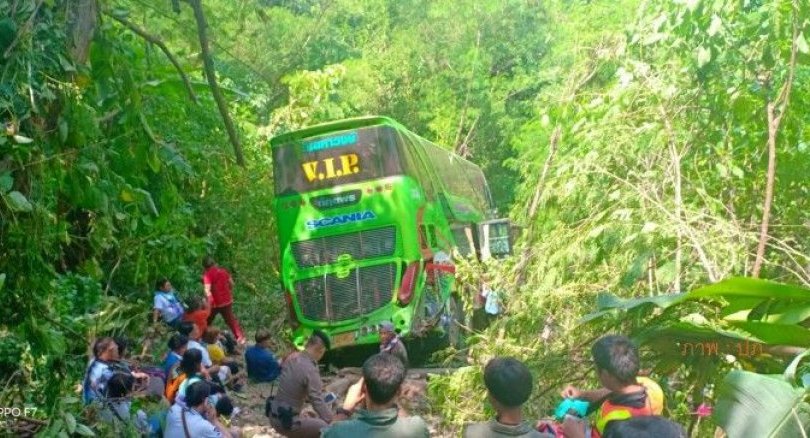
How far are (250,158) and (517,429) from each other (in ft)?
50.0

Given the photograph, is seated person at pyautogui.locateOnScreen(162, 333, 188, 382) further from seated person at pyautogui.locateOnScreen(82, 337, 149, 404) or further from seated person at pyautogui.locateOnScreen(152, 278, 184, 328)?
seated person at pyautogui.locateOnScreen(152, 278, 184, 328)

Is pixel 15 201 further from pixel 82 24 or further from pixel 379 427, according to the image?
pixel 379 427

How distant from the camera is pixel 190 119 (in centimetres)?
1599

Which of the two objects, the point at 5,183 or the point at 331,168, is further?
the point at 331,168

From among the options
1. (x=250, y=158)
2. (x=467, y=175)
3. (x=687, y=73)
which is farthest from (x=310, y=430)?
(x=467, y=175)

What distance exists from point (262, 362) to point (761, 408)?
8.10m

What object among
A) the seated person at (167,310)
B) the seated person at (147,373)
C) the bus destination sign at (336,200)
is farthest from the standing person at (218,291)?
the seated person at (147,373)

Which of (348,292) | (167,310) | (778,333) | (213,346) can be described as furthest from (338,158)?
(778,333)

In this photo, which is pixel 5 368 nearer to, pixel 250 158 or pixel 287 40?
pixel 250 158

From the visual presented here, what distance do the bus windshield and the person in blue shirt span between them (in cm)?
304

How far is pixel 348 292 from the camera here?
13758 mm

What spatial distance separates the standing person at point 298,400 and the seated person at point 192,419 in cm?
78

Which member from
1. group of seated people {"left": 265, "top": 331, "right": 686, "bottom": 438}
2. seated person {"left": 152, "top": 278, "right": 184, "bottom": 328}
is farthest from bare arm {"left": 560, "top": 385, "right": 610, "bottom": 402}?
seated person {"left": 152, "top": 278, "right": 184, "bottom": 328}

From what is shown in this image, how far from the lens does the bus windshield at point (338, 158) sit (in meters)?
13.6
